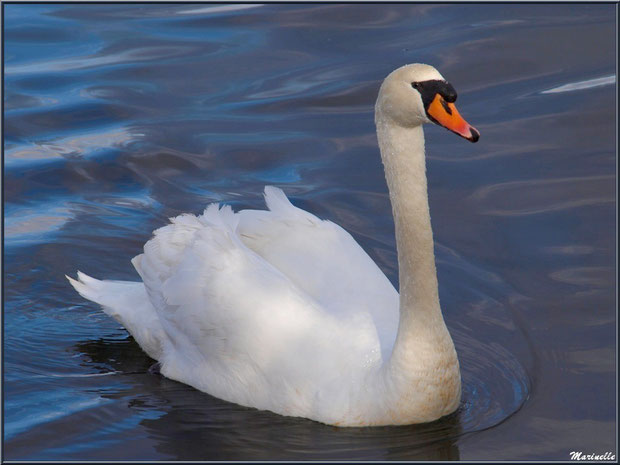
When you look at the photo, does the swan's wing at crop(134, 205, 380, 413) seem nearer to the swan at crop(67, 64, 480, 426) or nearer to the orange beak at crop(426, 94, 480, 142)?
the swan at crop(67, 64, 480, 426)

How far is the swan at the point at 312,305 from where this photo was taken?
648 cm

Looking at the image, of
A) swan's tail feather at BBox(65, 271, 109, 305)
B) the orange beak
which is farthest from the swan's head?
Result: swan's tail feather at BBox(65, 271, 109, 305)

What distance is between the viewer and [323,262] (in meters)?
7.64


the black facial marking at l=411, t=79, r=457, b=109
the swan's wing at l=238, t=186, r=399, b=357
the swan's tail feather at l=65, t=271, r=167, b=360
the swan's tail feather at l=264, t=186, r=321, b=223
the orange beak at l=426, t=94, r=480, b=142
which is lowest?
the swan's tail feather at l=65, t=271, r=167, b=360

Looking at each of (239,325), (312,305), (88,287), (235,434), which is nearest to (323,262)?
(312,305)

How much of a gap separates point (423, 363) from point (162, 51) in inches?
365

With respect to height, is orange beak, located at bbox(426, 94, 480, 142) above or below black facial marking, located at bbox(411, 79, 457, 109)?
below

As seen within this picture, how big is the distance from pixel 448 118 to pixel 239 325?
2.00m

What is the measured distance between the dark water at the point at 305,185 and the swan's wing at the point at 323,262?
0.75 metres

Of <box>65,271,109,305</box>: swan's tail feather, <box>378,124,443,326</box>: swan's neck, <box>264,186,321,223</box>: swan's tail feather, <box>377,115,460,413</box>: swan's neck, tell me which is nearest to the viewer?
<box>378,124,443,326</box>: swan's neck

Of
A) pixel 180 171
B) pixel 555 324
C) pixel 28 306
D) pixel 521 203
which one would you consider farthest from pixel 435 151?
pixel 28 306

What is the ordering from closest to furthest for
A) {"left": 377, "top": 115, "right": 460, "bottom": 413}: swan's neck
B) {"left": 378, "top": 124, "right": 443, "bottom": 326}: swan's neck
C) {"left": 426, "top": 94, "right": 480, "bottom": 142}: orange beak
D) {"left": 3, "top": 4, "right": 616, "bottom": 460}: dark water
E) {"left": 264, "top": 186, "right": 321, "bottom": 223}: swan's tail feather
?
{"left": 426, "top": 94, "right": 480, "bottom": 142}: orange beak → {"left": 378, "top": 124, "right": 443, "bottom": 326}: swan's neck → {"left": 377, "top": 115, "right": 460, "bottom": 413}: swan's neck → {"left": 3, "top": 4, "right": 616, "bottom": 460}: dark water → {"left": 264, "top": 186, "right": 321, "bottom": 223}: swan's tail feather

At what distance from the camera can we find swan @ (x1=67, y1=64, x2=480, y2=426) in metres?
6.48

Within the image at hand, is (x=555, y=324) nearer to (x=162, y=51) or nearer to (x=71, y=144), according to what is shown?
(x=71, y=144)
